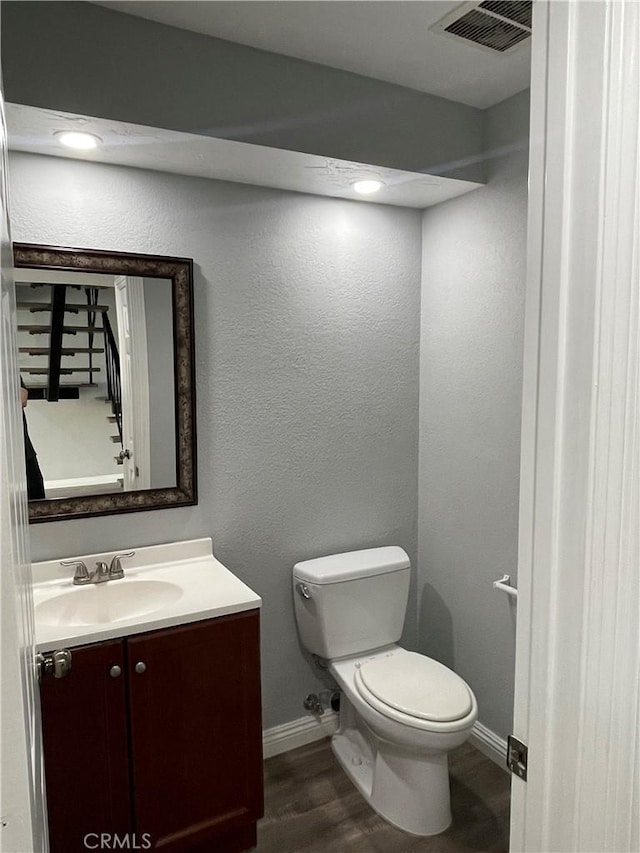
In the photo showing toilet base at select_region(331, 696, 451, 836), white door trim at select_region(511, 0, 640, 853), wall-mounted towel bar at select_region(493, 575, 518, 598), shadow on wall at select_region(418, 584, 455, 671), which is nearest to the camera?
white door trim at select_region(511, 0, 640, 853)

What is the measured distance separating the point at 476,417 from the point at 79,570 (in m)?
1.54

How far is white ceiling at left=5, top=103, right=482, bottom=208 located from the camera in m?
1.65

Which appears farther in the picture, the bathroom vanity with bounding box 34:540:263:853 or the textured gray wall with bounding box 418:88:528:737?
the textured gray wall with bounding box 418:88:528:737

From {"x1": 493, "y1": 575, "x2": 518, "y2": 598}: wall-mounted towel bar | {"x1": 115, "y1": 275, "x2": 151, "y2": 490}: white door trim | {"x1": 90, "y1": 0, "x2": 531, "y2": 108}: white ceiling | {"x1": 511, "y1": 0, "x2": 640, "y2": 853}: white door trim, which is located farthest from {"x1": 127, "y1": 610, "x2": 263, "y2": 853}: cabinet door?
{"x1": 90, "y1": 0, "x2": 531, "y2": 108}: white ceiling

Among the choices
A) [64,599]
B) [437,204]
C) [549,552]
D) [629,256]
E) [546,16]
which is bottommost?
[64,599]

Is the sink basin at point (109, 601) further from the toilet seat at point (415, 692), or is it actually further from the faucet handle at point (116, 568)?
the toilet seat at point (415, 692)

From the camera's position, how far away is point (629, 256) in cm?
72

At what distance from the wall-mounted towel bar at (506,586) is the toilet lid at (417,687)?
35 centimetres

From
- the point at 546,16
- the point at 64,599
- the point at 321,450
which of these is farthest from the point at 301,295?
the point at 546,16

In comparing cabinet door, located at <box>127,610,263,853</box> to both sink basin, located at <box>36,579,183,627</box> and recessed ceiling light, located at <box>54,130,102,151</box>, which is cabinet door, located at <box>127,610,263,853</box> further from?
recessed ceiling light, located at <box>54,130,102,151</box>

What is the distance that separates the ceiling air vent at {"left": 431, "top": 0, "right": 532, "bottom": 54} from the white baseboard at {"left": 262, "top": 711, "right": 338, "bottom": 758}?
97.4 inches

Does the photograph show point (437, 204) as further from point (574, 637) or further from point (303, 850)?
point (303, 850)

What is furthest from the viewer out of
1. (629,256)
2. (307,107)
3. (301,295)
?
(301,295)

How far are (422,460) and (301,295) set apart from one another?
910mm
